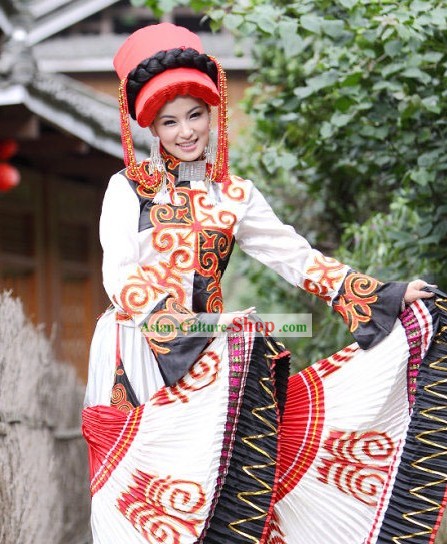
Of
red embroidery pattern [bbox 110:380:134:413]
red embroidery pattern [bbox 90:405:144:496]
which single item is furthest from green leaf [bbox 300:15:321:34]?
red embroidery pattern [bbox 90:405:144:496]

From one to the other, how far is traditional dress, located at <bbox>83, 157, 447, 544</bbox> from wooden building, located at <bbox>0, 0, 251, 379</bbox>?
5.43ft

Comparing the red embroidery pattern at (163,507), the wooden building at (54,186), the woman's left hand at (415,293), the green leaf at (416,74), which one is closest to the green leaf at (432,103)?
the green leaf at (416,74)

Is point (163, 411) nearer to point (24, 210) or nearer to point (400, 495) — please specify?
point (400, 495)

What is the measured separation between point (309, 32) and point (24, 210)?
12.8 feet

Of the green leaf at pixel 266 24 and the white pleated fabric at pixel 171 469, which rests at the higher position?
the green leaf at pixel 266 24

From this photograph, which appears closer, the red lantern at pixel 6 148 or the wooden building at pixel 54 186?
the wooden building at pixel 54 186

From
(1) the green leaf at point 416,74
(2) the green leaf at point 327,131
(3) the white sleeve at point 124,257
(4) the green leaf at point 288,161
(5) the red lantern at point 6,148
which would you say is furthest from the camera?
(5) the red lantern at point 6,148

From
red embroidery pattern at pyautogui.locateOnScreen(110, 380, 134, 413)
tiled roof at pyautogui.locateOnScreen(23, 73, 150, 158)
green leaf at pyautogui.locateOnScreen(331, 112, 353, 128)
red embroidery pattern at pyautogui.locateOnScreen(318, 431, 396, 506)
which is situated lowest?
red embroidery pattern at pyautogui.locateOnScreen(318, 431, 396, 506)

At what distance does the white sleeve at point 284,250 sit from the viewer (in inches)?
132

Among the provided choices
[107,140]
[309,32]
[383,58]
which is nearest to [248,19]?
[309,32]

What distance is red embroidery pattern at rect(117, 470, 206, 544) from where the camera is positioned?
2.92 meters

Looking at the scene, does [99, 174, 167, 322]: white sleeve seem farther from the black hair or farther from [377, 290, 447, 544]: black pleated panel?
[377, 290, 447, 544]: black pleated panel

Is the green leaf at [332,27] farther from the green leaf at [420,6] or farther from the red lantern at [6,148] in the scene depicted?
the red lantern at [6,148]

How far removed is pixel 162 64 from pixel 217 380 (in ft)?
3.16
